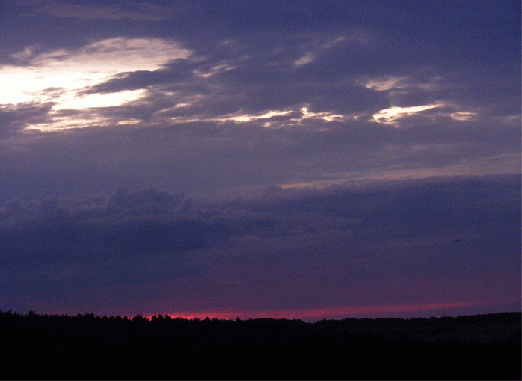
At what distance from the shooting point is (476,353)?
33.8 meters

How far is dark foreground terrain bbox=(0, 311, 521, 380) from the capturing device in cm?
2788

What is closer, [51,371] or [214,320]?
[51,371]

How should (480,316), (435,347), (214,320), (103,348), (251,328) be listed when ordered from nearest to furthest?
(103,348) < (435,347) < (251,328) < (214,320) < (480,316)

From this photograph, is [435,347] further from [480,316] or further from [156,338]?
[480,316]

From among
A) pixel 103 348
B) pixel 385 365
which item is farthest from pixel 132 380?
pixel 385 365

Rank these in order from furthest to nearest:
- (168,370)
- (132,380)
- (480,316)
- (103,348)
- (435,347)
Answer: (480,316), (435,347), (103,348), (168,370), (132,380)

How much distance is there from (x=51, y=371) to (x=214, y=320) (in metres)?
17.3

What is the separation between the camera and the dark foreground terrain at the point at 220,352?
27.9 metres

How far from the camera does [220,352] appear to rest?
31.9 meters

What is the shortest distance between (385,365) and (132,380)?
12289 millimetres

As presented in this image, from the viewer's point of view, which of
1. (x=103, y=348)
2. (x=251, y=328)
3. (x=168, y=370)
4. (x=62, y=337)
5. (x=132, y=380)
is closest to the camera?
(x=132, y=380)

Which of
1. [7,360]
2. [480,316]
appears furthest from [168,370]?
[480,316]

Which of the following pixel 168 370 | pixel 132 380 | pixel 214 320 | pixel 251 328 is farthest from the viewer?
pixel 214 320

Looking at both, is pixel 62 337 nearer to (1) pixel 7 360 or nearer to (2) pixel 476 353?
(1) pixel 7 360
